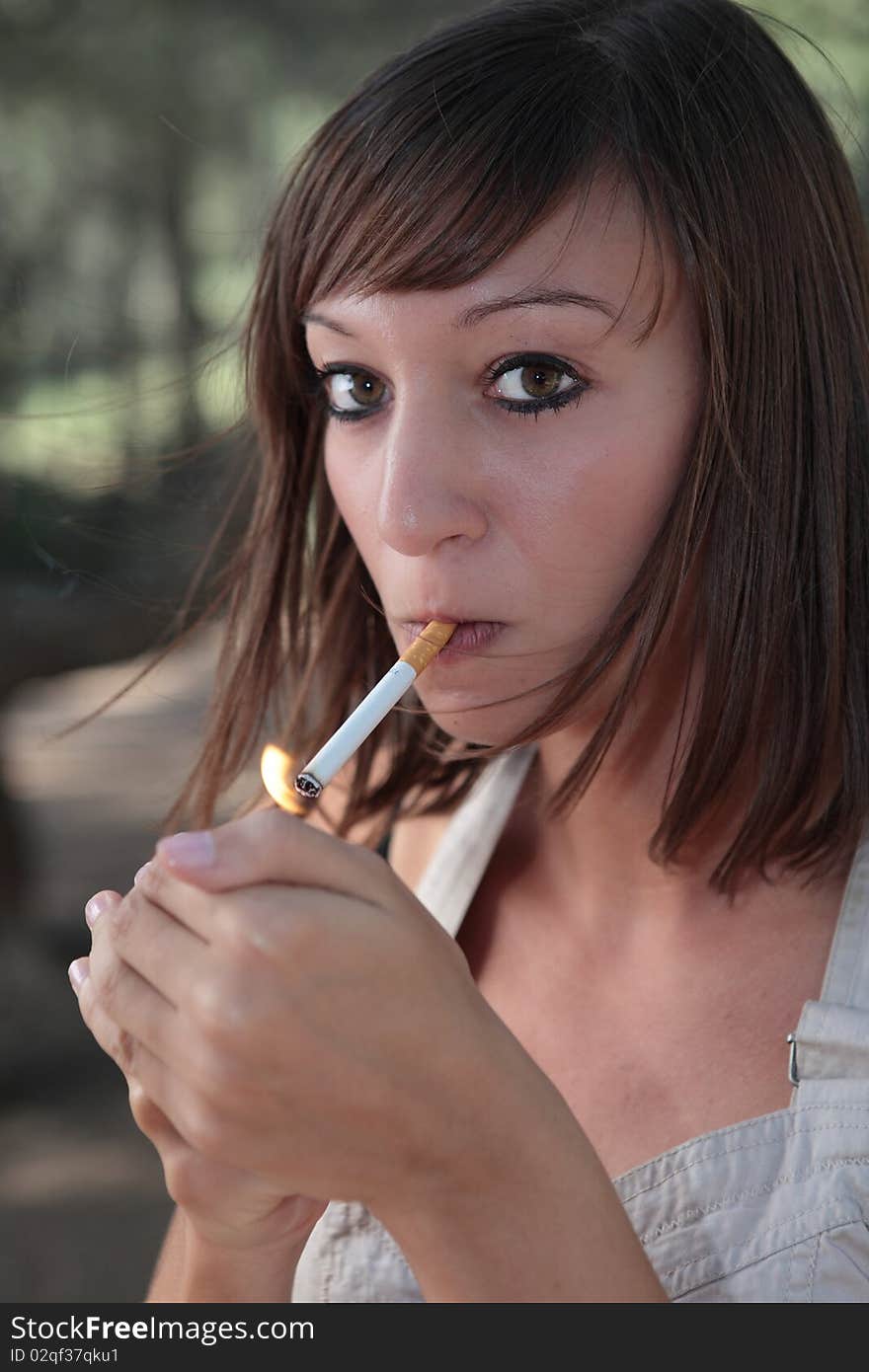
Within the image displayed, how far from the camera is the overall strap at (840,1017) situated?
0.83 m

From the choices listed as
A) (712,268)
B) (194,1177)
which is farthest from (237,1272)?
(712,268)

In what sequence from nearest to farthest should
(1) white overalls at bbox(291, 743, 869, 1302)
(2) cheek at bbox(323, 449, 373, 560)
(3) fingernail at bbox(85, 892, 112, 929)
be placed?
1. (3) fingernail at bbox(85, 892, 112, 929)
2. (1) white overalls at bbox(291, 743, 869, 1302)
3. (2) cheek at bbox(323, 449, 373, 560)

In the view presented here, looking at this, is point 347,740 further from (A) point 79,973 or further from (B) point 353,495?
(B) point 353,495

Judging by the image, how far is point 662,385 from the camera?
84 centimetres

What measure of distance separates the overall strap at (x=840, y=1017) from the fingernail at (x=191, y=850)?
449 millimetres

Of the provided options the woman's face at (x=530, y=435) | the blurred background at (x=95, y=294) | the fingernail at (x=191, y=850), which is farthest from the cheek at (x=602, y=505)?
the blurred background at (x=95, y=294)

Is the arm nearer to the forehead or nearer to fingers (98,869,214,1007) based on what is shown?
fingers (98,869,214,1007)

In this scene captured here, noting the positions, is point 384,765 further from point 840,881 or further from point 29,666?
point 29,666

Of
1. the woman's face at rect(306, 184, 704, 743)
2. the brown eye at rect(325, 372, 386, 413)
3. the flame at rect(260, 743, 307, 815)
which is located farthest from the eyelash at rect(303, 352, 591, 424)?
the flame at rect(260, 743, 307, 815)

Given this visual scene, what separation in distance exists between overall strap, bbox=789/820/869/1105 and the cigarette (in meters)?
0.31

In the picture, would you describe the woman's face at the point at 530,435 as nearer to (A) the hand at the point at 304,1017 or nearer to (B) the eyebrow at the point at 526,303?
(B) the eyebrow at the point at 526,303

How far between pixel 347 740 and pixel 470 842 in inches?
21.2

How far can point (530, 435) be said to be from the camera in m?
0.83

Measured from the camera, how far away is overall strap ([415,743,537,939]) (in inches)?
43.3
